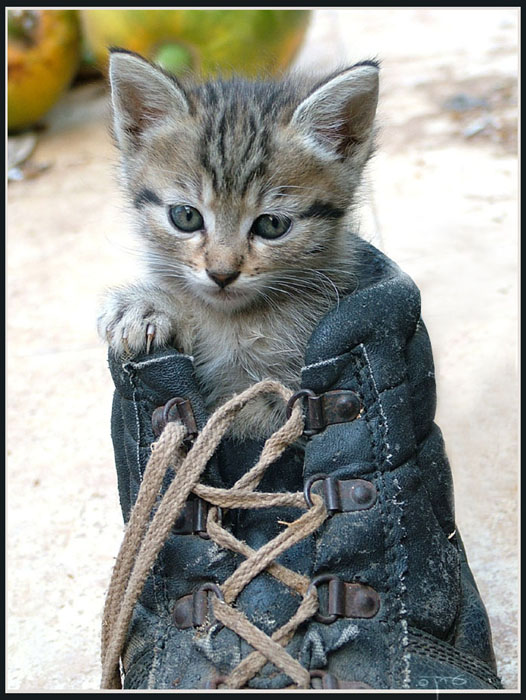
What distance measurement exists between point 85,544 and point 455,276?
1.46 metres

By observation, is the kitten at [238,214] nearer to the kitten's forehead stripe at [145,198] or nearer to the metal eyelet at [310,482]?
the kitten's forehead stripe at [145,198]

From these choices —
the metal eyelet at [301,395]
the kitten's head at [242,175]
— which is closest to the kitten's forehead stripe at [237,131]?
the kitten's head at [242,175]

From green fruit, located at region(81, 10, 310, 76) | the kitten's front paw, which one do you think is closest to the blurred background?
green fruit, located at region(81, 10, 310, 76)

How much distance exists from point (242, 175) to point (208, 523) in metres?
0.61

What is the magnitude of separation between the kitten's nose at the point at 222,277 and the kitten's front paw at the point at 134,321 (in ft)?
0.42

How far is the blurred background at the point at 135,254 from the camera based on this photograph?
6.05 feet

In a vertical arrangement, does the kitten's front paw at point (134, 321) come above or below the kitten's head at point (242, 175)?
below

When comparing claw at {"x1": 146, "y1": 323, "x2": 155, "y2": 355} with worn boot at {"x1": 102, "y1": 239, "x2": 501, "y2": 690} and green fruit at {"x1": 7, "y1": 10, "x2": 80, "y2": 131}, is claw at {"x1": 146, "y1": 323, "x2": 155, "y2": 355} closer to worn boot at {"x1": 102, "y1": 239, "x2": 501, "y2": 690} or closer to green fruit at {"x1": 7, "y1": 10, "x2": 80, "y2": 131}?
worn boot at {"x1": 102, "y1": 239, "x2": 501, "y2": 690}

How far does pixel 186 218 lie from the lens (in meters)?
1.62

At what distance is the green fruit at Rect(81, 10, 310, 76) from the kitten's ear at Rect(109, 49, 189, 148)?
6.14 ft

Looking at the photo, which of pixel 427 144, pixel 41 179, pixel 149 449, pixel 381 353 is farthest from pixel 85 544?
pixel 427 144

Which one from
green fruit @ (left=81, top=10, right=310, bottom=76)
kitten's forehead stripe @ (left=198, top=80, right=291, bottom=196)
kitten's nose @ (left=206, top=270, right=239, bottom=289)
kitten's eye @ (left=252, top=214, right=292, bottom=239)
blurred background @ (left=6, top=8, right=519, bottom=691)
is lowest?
blurred background @ (left=6, top=8, right=519, bottom=691)

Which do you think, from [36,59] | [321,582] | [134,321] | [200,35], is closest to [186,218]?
[134,321]

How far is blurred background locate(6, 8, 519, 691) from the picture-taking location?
1.84 metres
